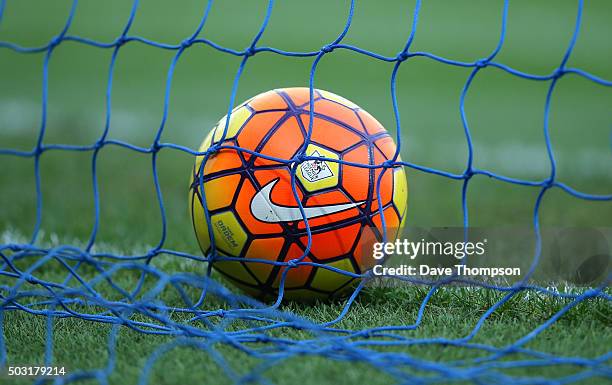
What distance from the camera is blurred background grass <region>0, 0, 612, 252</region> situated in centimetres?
488

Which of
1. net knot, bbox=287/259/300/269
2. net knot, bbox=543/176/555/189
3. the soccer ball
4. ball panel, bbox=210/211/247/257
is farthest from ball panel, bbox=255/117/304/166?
net knot, bbox=543/176/555/189

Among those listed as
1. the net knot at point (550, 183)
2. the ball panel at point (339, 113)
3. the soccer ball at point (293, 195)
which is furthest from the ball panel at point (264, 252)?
the net knot at point (550, 183)

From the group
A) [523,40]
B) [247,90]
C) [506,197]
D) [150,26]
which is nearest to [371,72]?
[247,90]

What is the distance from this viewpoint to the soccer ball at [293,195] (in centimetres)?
279

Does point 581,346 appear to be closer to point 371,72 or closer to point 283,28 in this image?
point 371,72

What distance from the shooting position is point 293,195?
2.78m

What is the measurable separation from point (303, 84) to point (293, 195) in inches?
312

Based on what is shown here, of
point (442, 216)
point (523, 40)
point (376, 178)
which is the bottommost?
point (442, 216)

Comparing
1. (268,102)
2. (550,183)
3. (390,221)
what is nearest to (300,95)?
(268,102)

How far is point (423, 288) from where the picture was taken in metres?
3.00

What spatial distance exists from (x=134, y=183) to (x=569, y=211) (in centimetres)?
301

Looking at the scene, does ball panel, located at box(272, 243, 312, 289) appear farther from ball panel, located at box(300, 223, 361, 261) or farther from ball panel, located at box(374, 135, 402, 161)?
ball panel, located at box(374, 135, 402, 161)

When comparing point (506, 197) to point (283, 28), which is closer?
point (506, 197)

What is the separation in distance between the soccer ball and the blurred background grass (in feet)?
3.82
